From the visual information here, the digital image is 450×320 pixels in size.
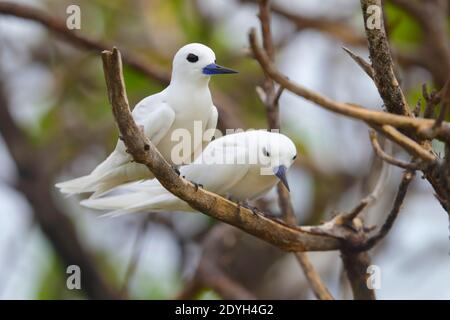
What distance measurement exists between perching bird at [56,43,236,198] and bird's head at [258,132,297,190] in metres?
0.25

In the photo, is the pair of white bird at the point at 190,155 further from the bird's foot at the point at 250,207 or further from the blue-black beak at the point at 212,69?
the bird's foot at the point at 250,207

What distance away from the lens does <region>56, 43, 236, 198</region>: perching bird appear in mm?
3594

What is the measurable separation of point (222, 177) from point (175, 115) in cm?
56

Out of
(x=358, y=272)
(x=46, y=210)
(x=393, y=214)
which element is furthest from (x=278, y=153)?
(x=46, y=210)

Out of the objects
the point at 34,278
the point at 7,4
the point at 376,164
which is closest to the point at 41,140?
the point at 34,278

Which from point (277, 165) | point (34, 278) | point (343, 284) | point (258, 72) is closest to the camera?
point (277, 165)

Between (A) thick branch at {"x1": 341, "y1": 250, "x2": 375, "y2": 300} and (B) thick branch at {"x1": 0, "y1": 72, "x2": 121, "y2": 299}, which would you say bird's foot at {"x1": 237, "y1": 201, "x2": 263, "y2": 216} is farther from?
(B) thick branch at {"x1": 0, "y1": 72, "x2": 121, "y2": 299}

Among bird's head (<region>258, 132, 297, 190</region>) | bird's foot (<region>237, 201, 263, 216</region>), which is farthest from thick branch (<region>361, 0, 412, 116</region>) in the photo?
bird's foot (<region>237, 201, 263, 216</region>)

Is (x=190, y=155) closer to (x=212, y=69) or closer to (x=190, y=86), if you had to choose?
(x=190, y=86)

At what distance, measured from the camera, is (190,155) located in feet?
13.7

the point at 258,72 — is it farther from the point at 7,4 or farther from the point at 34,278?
the point at 7,4

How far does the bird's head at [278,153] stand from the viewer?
12.9ft

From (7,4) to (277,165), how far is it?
3647mm

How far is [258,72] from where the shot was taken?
1030cm
